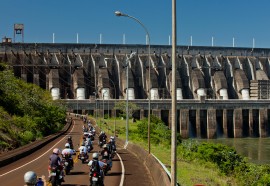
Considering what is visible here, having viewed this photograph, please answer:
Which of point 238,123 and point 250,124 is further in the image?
point 250,124

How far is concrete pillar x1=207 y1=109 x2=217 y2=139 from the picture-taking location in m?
95.2

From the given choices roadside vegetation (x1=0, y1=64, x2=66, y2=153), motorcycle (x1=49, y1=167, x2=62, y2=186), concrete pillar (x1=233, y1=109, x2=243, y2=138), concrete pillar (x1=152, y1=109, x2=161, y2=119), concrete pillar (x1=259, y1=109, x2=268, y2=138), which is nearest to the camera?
motorcycle (x1=49, y1=167, x2=62, y2=186)

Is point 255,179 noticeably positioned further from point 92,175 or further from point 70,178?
point 92,175

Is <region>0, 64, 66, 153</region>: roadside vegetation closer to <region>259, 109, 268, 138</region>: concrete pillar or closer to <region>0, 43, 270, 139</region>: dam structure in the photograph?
<region>0, 43, 270, 139</region>: dam structure

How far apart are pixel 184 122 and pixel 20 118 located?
54.6 meters

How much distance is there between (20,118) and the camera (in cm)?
4509

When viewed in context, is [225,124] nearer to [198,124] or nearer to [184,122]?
[198,124]

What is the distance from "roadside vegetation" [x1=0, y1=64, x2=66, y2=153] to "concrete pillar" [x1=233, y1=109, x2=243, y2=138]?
153 feet

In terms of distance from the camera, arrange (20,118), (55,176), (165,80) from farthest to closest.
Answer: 1. (165,80)
2. (20,118)
3. (55,176)

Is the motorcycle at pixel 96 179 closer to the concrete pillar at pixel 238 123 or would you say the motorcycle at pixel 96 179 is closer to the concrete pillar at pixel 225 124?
the concrete pillar at pixel 225 124

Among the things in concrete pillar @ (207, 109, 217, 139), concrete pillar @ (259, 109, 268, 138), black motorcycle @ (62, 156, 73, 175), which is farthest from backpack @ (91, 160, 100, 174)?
concrete pillar @ (259, 109, 268, 138)

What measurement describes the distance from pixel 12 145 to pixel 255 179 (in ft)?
61.2

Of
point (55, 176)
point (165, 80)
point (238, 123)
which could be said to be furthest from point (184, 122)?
point (55, 176)

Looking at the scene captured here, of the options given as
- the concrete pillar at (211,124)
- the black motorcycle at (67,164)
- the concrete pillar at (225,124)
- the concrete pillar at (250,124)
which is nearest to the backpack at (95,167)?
the black motorcycle at (67,164)
